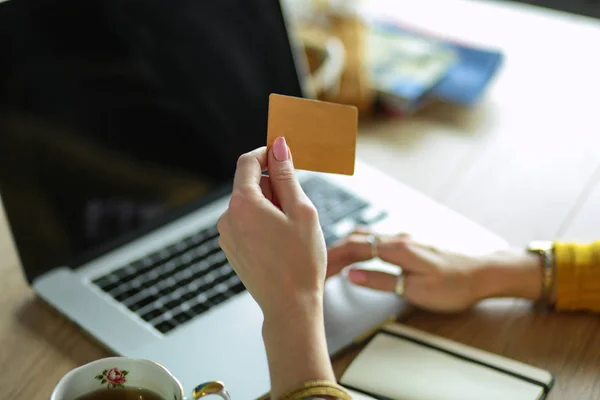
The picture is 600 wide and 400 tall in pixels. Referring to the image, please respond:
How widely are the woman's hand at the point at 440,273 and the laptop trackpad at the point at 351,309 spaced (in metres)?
0.02

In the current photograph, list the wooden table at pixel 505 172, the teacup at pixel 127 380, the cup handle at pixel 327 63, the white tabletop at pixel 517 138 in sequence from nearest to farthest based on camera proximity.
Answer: the teacup at pixel 127 380
the wooden table at pixel 505 172
the white tabletop at pixel 517 138
the cup handle at pixel 327 63

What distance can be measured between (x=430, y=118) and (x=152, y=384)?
2.61ft

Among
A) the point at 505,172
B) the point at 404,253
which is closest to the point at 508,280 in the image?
the point at 404,253

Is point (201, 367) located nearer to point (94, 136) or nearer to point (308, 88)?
point (94, 136)

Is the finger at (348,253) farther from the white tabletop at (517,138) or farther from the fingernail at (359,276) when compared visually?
the white tabletop at (517,138)

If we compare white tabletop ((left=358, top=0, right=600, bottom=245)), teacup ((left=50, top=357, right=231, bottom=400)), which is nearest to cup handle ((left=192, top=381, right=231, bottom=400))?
teacup ((left=50, top=357, right=231, bottom=400))

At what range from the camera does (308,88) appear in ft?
3.83

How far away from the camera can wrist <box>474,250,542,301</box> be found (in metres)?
0.88

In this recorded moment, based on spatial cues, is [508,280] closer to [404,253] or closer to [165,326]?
[404,253]

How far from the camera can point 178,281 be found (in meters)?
0.89

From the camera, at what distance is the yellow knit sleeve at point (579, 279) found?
87cm

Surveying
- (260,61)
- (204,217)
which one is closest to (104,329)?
(204,217)

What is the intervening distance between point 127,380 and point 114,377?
1 cm

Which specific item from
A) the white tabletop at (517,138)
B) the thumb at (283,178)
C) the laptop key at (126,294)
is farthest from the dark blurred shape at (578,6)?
the laptop key at (126,294)
